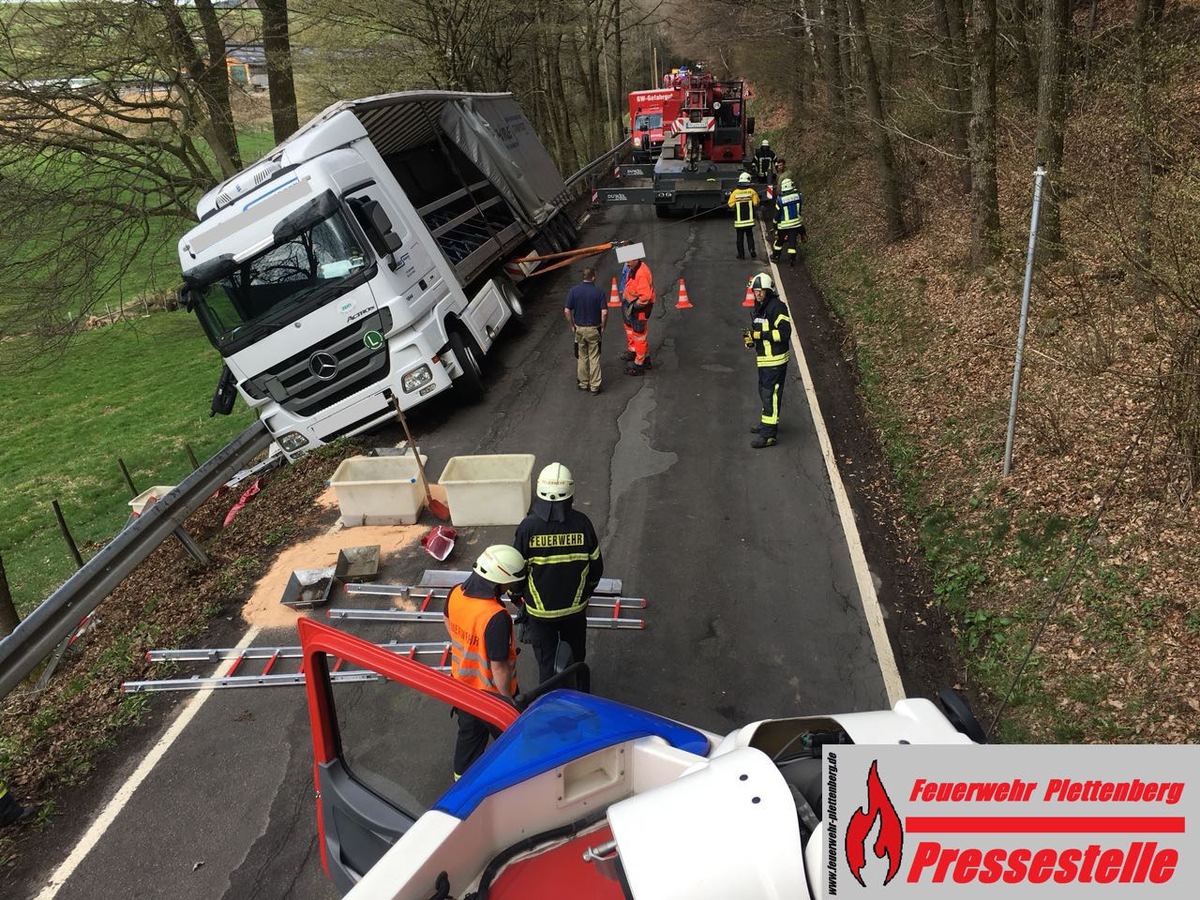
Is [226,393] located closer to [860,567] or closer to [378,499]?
[378,499]

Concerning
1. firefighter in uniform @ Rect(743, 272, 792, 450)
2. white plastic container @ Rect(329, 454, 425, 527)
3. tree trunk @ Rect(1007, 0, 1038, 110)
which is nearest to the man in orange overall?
firefighter in uniform @ Rect(743, 272, 792, 450)

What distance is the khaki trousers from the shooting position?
33.9 feet

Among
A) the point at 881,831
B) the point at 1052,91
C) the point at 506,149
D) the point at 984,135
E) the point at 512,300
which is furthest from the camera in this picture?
the point at 506,149

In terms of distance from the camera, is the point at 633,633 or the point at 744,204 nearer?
the point at 633,633

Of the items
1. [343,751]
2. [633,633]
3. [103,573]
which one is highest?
[343,751]

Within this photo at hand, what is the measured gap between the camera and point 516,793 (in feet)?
10.1

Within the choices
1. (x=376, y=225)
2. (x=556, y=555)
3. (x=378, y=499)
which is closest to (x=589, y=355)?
(x=376, y=225)

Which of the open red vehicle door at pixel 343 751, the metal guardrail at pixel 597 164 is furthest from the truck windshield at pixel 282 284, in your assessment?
the metal guardrail at pixel 597 164

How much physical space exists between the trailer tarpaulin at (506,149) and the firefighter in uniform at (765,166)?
17.7ft

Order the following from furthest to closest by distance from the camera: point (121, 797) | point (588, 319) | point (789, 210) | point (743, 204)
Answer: point (743, 204)
point (789, 210)
point (588, 319)
point (121, 797)

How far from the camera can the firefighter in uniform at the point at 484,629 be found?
432cm

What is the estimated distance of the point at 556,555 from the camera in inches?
190

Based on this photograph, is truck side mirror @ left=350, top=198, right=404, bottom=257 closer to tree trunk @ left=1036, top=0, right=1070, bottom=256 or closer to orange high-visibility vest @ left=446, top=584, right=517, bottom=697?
orange high-visibility vest @ left=446, top=584, right=517, bottom=697

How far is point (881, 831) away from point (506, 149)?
14630 millimetres
